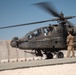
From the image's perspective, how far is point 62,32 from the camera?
15.8 metres

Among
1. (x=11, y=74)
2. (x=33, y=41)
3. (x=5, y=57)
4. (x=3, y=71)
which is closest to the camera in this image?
(x=11, y=74)

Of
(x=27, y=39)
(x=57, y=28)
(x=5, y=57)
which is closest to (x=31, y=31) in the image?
(x=27, y=39)

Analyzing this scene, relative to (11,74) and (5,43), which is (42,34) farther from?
(5,43)

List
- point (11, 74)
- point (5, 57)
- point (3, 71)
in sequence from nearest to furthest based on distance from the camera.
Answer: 1. point (11, 74)
2. point (3, 71)
3. point (5, 57)

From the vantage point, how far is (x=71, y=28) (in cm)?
1606

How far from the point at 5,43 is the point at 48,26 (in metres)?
15.9

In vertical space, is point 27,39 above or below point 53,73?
above

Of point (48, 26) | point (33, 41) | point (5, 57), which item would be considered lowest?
point (5, 57)

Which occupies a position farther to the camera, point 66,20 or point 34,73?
point 66,20

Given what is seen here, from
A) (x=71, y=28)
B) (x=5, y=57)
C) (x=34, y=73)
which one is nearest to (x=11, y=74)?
(x=34, y=73)

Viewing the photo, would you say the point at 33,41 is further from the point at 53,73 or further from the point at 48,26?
the point at 53,73

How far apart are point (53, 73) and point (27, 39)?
8671mm

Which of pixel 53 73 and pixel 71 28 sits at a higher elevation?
pixel 71 28

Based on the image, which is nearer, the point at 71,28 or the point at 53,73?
the point at 53,73
